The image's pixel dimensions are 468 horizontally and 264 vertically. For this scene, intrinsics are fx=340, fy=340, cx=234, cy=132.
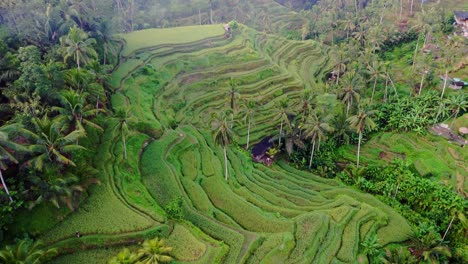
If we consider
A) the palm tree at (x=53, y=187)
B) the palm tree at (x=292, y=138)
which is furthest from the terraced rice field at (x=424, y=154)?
the palm tree at (x=53, y=187)

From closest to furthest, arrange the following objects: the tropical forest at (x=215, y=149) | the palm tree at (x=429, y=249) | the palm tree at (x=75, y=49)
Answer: the tropical forest at (x=215, y=149)
the palm tree at (x=429, y=249)
the palm tree at (x=75, y=49)

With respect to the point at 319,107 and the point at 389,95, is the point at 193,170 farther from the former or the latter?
the point at 389,95

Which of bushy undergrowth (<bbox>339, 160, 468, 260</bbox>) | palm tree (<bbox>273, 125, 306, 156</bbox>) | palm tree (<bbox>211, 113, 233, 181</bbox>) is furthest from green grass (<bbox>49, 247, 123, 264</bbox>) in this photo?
bushy undergrowth (<bbox>339, 160, 468, 260</bbox>)

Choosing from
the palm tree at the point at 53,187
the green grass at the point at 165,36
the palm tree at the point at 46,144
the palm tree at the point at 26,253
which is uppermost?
the green grass at the point at 165,36

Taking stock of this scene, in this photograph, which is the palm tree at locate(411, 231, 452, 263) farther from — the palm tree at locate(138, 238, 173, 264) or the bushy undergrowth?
the palm tree at locate(138, 238, 173, 264)

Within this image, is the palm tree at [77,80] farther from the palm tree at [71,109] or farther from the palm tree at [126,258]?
the palm tree at [126,258]
